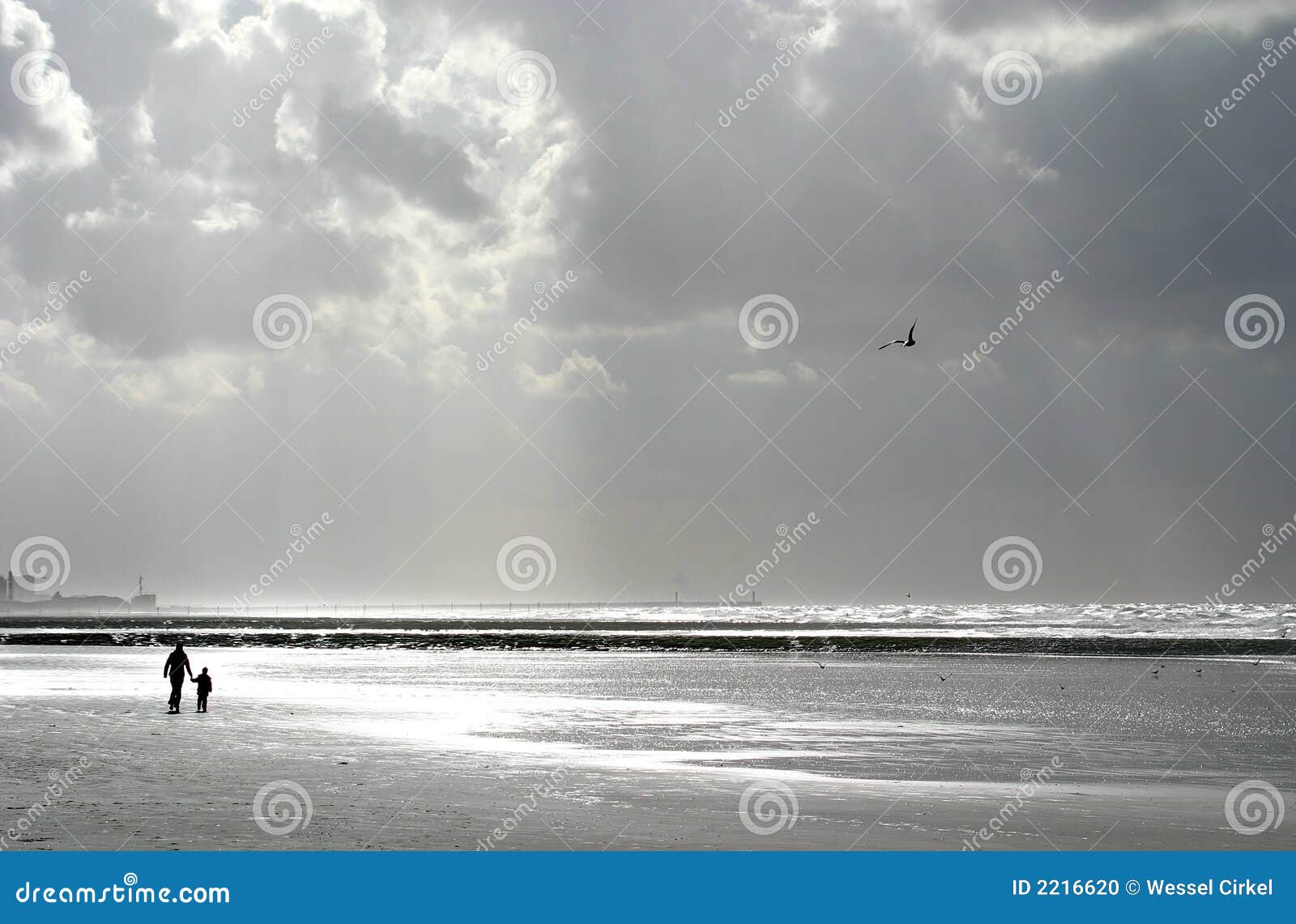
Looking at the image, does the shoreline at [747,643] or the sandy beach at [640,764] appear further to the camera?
the shoreline at [747,643]

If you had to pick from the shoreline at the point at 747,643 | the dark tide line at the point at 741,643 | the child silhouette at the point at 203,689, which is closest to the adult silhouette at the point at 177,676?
the child silhouette at the point at 203,689

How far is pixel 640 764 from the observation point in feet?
79.2

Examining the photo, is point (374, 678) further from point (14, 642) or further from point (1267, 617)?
point (1267, 617)

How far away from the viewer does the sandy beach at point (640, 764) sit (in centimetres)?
1698

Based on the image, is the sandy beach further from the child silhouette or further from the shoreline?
the shoreline

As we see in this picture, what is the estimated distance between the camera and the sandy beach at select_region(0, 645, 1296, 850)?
16984 millimetres

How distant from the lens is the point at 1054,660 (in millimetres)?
70250

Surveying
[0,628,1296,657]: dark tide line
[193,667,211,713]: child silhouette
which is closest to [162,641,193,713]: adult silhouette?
[193,667,211,713]: child silhouette

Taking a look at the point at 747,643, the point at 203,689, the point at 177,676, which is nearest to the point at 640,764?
the point at 203,689

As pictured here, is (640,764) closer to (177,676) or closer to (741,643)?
(177,676)

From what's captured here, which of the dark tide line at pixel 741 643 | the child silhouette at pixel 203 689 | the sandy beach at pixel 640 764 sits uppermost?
the dark tide line at pixel 741 643

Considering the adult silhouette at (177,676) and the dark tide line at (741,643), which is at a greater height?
the dark tide line at (741,643)

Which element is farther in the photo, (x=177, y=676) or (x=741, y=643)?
(x=741, y=643)

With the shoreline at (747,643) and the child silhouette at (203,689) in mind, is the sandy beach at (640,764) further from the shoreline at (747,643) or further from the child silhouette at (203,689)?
the shoreline at (747,643)
